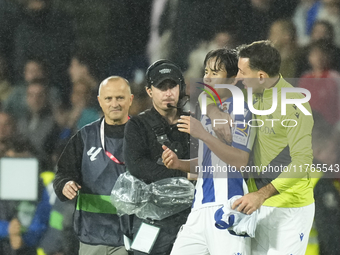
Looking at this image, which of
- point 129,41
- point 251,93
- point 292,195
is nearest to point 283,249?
point 292,195

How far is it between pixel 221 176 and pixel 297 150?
0.33 meters

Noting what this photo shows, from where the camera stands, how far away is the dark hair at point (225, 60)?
2.11m

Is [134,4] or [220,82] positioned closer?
[220,82]

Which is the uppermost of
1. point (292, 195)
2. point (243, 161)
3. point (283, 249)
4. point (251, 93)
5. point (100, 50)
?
point (100, 50)

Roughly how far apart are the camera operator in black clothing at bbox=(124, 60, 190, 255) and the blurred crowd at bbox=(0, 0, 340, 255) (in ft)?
1.00

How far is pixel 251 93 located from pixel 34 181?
1.35 meters

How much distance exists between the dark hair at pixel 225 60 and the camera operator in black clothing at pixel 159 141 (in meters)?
0.24

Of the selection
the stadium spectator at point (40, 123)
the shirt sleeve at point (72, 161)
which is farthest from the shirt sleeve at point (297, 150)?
the stadium spectator at point (40, 123)

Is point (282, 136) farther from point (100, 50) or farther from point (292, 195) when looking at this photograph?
point (100, 50)

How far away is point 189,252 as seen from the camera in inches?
77.5

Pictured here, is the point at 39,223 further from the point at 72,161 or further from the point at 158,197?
the point at 158,197

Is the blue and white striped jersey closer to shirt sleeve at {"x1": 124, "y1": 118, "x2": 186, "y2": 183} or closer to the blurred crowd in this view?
shirt sleeve at {"x1": 124, "y1": 118, "x2": 186, "y2": 183}

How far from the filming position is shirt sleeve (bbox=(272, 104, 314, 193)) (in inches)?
75.2

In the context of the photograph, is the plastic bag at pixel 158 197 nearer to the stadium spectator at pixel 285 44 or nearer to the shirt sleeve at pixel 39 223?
the shirt sleeve at pixel 39 223
